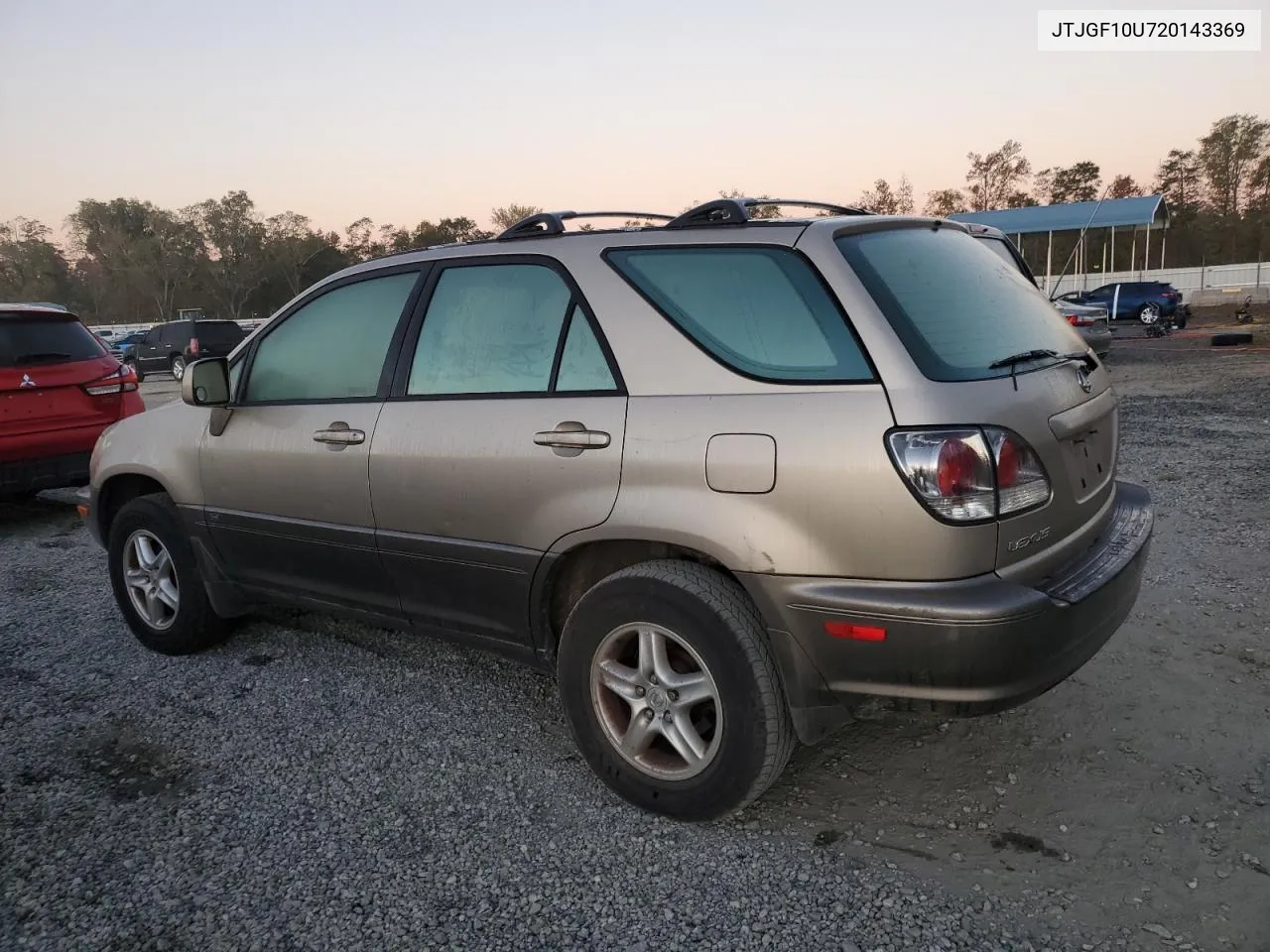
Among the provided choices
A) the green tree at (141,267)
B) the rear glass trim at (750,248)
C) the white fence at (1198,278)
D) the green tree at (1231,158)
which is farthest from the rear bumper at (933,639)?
the green tree at (141,267)

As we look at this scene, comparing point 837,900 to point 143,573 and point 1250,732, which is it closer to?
point 1250,732

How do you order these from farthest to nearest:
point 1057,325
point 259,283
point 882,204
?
point 259,283, point 882,204, point 1057,325

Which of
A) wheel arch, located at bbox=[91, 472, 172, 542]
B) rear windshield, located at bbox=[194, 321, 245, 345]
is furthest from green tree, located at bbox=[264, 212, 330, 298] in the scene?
wheel arch, located at bbox=[91, 472, 172, 542]

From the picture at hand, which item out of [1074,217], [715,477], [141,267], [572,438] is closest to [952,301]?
[715,477]

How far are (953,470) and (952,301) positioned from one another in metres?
0.65

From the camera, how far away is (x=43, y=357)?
6996 millimetres

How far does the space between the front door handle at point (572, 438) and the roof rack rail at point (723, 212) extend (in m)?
0.74

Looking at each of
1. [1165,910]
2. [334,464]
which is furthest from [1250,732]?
[334,464]

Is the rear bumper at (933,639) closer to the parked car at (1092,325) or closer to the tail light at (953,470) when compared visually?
the tail light at (953,470)

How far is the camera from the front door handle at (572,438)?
2711 millimetres

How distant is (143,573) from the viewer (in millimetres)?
4293

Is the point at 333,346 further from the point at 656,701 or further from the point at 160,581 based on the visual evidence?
the point at 656,701

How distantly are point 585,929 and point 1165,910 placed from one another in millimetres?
1448

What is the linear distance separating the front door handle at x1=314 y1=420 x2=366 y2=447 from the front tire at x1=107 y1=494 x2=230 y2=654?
113cm
